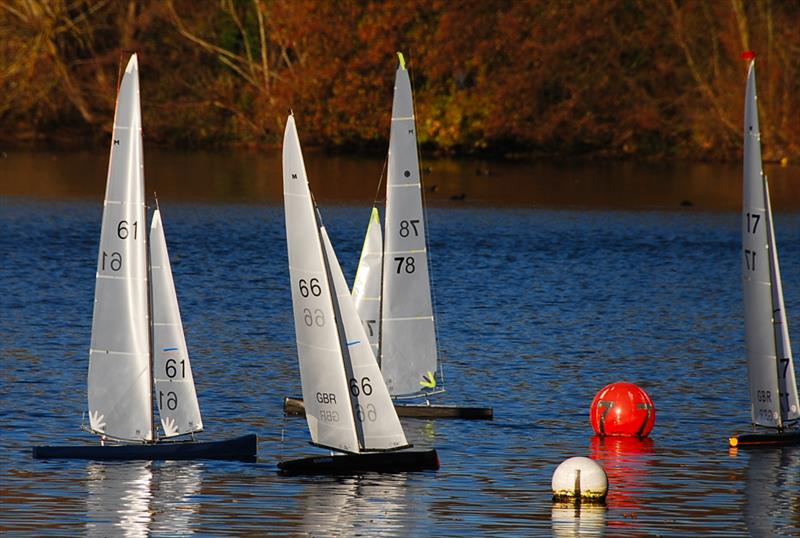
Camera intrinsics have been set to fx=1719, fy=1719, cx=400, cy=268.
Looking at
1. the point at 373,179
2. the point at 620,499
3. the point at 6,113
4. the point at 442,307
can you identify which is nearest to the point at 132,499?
the point at 620,499

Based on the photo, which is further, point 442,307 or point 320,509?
point 442,307

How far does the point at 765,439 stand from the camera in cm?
2562

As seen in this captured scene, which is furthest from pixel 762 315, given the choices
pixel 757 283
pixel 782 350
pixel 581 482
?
pixel 581 482

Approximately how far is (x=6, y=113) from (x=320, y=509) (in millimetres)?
95965

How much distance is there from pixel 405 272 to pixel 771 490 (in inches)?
276

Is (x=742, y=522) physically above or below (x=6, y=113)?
below

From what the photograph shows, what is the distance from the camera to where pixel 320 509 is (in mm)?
20719

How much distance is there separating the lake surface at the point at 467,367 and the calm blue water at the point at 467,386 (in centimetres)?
6

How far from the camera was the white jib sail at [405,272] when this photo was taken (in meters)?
26.5

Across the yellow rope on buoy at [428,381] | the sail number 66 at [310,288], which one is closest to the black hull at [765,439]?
the yellow rope on buoy at [428,381]

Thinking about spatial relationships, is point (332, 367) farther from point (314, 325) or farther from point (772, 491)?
point (772, 491)

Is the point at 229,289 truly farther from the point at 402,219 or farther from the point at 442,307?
the point at 402,219

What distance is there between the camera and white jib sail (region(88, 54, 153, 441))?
21.9 metres

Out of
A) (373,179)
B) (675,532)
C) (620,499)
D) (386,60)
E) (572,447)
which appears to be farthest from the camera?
(386,60)
